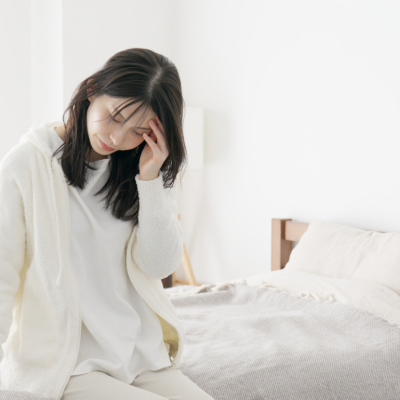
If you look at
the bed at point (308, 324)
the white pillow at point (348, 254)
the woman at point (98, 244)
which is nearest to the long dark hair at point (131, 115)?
the woman at point (98, 244)

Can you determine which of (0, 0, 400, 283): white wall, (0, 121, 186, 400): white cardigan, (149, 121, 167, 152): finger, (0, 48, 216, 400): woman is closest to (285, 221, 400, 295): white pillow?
(0, 0, 400, 283): white wall

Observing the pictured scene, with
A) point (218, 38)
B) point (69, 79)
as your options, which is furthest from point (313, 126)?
point (69, 79)

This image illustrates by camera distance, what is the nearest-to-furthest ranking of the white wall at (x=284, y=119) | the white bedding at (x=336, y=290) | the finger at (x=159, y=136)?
the finger at (x=159, y=136) < the white bedding at (x=336, y=290) < the white wall at (x=284, y=119)

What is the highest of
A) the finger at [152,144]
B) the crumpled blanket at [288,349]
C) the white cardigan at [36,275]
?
the finger at [152,144]

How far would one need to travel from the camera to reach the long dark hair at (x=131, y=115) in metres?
0.99

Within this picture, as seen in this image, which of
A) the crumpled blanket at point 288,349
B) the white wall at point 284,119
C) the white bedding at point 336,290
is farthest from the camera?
the white wall at point 284,119

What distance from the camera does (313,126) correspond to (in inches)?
97.8

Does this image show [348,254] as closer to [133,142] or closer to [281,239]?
[281,239]

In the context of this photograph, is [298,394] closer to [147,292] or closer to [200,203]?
[147,292]

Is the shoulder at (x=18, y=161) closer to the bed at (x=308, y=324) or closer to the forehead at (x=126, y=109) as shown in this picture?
the forehead at (x=126, y=109)

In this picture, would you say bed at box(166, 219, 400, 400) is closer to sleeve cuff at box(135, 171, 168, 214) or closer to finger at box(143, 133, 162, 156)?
sleeve cuff at box(135, 171, 168, 214)

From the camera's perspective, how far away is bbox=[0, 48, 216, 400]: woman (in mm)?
958

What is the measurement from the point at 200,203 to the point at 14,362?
223 cm

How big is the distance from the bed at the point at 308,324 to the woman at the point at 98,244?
0.30 metres
